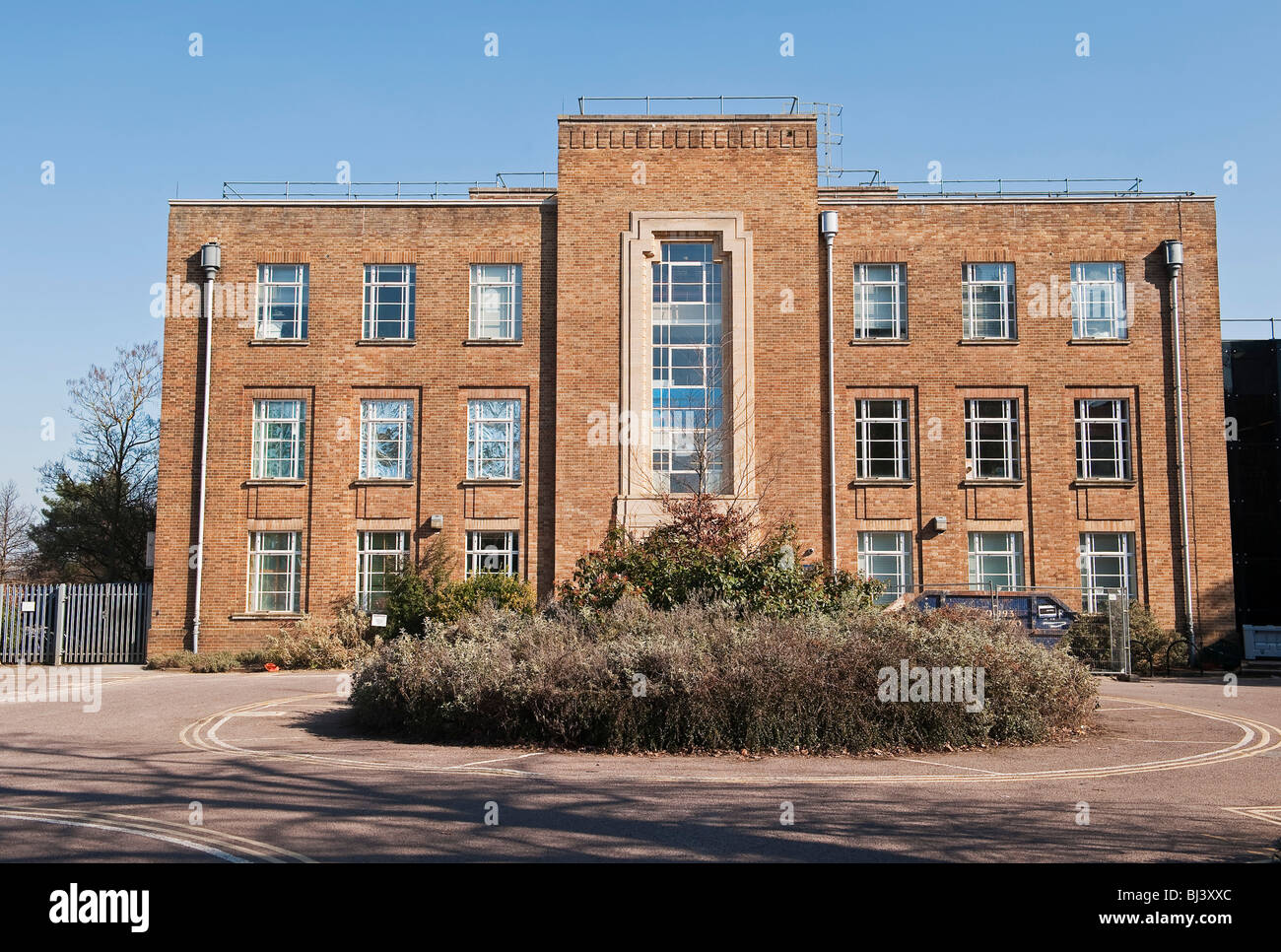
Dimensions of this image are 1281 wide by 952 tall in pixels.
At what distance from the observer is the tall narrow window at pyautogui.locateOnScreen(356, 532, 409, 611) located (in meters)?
25.8

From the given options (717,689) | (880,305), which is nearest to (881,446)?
(880,305)

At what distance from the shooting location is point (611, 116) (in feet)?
86.4

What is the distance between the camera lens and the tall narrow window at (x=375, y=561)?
2578 cm

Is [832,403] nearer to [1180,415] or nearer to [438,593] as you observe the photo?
[1180,415]

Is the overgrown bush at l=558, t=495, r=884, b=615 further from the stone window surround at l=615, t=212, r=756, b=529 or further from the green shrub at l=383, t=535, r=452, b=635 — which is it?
the stone window surround at l=615, t=212, r=756, b=529

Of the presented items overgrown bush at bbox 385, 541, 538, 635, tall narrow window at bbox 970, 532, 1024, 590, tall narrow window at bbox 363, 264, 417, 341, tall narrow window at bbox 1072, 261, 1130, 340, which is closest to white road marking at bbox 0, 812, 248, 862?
overgrown bush at bbox 385, 541, 538, 635

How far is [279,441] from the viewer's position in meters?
26.4

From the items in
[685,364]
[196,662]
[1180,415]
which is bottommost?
[196,662]

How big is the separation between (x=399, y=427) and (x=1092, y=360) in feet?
57.2

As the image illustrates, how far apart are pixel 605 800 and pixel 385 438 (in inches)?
761

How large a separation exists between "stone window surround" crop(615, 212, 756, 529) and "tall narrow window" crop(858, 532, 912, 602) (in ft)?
10.6

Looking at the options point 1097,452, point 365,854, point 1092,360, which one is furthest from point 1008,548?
point 365,854

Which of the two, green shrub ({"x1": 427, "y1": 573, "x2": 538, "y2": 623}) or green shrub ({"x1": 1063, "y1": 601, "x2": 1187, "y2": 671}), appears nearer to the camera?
green shrub ({"x1": 1063, "y1": 601, "x2": 1187, "y2": 671})

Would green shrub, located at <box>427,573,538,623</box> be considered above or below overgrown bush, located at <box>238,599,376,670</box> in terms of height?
above
